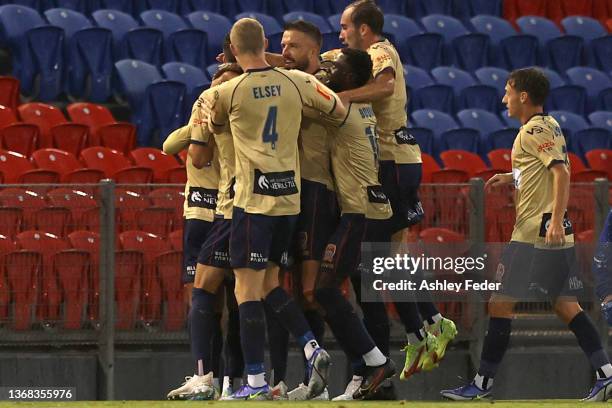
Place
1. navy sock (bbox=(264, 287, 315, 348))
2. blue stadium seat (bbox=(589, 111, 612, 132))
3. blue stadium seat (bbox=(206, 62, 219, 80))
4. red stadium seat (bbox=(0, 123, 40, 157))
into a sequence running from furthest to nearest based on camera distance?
blue stadium seat (bbox=(589, 111, 612, 132))
blue stadium seat (bbox=(206, 62, 219, 80))
red stadium seat (bbox=(0, 123, 40, 157))
navy sock (bbox=(264, 287, 315, 348))

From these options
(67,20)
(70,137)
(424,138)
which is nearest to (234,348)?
(70,137)

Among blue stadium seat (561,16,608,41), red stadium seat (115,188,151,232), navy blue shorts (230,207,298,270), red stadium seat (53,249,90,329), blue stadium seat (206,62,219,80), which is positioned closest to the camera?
navy blue shorts (230,207,298,270)

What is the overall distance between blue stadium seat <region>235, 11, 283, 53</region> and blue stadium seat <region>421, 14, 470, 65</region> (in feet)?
6.90

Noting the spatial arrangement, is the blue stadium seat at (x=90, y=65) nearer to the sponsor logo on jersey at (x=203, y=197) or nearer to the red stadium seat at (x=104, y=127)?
→ the red stadium seat at (x=104, y=127)

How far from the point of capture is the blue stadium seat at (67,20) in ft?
52.7

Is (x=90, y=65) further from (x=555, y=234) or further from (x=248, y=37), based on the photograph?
(x=555, y=234)

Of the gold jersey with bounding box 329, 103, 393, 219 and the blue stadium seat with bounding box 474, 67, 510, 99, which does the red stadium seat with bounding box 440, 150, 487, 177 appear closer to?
the blue stadium seat with bounding box 474, 67, 510, 99

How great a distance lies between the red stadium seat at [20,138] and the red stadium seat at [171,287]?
304 cm

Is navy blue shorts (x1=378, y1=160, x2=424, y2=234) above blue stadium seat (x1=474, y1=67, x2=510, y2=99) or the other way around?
above

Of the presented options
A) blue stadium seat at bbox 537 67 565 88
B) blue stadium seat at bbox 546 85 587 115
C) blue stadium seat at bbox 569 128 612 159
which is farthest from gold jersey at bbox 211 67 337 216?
blue stadium seat at bbox 537 67 565 88

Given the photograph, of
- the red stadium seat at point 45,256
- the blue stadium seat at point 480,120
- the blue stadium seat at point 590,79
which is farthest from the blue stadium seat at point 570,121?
Result: the red stadium seat at point 45,256

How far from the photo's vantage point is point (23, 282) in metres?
10.8

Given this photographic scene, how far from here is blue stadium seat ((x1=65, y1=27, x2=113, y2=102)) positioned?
15.6 m

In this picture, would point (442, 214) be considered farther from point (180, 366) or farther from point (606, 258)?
point (606, 258)
